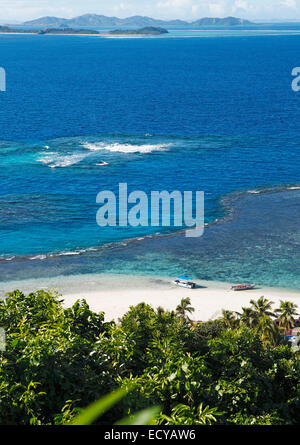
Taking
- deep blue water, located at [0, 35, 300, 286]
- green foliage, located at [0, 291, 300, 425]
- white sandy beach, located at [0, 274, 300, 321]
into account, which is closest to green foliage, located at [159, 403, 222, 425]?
green foliage, located at [0, 291, 300, 425]

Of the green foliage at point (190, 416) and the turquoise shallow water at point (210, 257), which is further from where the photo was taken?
the turquoise shallow water at point (210, 257)

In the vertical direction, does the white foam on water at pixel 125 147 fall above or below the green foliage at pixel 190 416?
above

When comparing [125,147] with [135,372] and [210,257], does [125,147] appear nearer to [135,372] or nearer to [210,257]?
[210,257]

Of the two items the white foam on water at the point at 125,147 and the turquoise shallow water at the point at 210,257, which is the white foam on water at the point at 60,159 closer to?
the white foam on water at the point at 125,147

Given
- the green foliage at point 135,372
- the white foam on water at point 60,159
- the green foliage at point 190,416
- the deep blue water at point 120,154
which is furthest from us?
the white foam on water at point 60,159

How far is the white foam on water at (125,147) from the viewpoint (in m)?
107

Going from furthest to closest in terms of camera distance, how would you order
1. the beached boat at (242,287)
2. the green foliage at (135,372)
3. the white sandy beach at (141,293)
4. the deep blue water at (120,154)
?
the deep blue water at (120,154) < the beached boat at (242,287) < the white sandy beach at (141,293) < the green foliage at (135,372)

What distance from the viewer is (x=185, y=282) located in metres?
58.4

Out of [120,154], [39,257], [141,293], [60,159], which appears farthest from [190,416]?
[120,154]

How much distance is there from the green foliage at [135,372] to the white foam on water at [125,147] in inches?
3082

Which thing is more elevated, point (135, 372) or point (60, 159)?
point (60, 159)

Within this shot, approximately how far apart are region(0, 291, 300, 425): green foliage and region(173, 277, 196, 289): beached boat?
26841 millimetres

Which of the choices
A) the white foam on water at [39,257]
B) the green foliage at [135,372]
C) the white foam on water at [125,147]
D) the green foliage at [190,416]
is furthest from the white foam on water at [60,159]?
the green foliage at [190,416]

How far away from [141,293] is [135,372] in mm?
30971
